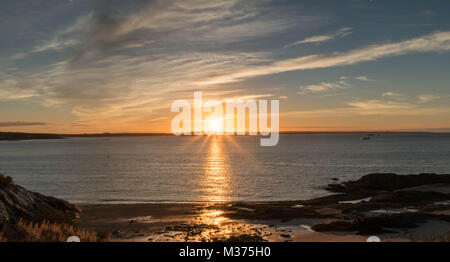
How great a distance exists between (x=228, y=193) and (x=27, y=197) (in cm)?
3861

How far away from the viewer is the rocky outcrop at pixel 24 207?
14508 mm

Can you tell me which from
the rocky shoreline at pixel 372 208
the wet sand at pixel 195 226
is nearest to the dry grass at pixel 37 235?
the wet sand at pixel 195 226

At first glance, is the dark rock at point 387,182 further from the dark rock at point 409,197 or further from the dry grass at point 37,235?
the dry grass at point 37,235

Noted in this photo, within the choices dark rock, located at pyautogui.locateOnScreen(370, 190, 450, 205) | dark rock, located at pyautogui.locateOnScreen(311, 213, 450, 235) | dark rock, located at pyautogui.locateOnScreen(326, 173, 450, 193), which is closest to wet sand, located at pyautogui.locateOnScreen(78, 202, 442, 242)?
dark rock, located at pyautogui.locateOnScreen(311, 213, 450, 235)

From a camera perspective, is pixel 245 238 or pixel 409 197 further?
pixel 409 197

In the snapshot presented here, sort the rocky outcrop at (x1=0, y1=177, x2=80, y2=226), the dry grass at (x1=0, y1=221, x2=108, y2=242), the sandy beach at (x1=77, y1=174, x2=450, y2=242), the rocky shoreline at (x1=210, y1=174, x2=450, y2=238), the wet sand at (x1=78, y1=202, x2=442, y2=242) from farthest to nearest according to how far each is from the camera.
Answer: the rocky shoreline at (x1=210, y1=174, x2=450, y2=238)
the sandy beach at (x1=77, y1=174, x2=450, y2=242)
the wet sand at (x1=78, y1=202, x2=442, y2=242)
the rocky outcrop at (x1=0, y1=177, x2=80, y2=226)
the dry grass at (x1=0, y1=221, x2=108, y2=242)

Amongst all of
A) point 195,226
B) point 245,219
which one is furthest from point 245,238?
point 245,219

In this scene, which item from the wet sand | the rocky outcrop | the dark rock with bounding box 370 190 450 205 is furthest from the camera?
the dark rock with bounding box 370 190 450 205

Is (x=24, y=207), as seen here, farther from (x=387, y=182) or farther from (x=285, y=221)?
(x=387, y=182)

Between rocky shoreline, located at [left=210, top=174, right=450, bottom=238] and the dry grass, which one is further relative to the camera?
rocky shoreline, located at [left=210, top=174, right=450, bottom=238]

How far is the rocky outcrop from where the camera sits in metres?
14.5

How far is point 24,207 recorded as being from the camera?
16.0 meters

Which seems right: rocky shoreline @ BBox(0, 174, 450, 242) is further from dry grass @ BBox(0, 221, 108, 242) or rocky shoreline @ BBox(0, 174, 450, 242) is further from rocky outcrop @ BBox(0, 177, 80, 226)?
dry grass @ BBox(0, 221, 108, 242)
